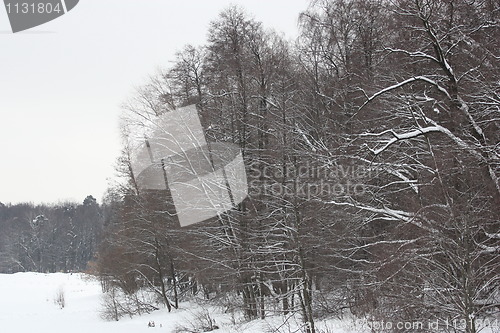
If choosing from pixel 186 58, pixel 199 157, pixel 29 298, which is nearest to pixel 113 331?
pixel 199 157

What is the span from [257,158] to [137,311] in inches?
489

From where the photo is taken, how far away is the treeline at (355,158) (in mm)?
6609

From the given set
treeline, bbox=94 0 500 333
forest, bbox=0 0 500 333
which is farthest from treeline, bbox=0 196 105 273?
treeline, bbox=94 0 500 333

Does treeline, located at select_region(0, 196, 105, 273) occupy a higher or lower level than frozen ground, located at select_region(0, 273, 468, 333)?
higher

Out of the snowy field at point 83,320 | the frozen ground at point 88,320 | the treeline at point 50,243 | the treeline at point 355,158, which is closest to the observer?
the treeline at point 355,158

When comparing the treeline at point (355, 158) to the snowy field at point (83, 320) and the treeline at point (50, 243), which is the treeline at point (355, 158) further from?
the treeline at point (50, 243)

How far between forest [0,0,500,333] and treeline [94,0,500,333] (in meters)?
0.05

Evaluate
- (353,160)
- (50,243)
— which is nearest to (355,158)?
(353,160)

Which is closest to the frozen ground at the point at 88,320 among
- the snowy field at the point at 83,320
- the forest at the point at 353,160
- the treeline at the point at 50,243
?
the snowy field at the point at 83,320

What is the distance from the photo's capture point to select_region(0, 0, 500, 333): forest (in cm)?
662

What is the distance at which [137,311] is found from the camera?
21781mm

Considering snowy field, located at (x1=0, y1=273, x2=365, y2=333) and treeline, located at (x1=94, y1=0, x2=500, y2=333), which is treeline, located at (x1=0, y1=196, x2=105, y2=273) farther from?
treeline, located at (x1=94, y1=0, x2=500, y2=333)

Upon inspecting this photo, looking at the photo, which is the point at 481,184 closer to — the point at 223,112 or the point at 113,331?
the point at 223,112

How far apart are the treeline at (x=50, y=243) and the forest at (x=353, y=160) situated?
6375cm
